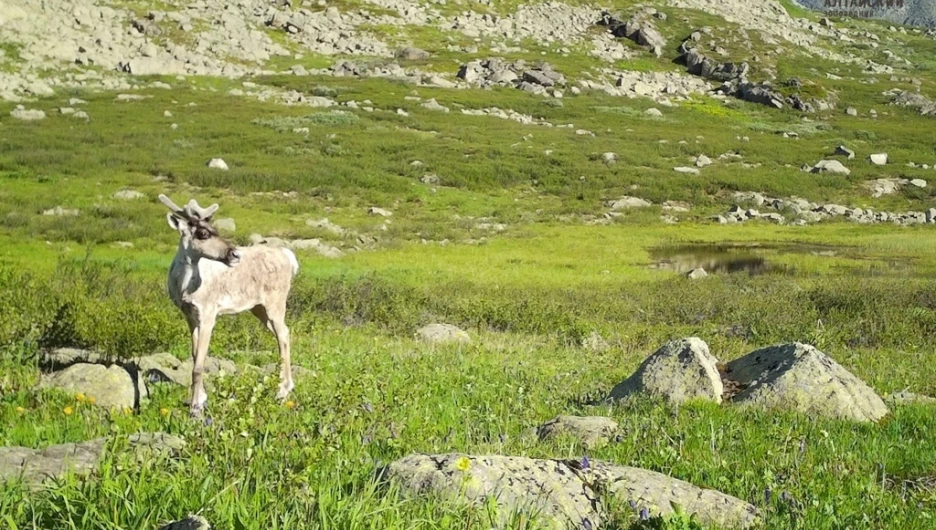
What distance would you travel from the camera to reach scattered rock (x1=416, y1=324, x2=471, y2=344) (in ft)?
50.3

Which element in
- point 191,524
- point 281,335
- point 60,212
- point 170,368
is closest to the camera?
point 191,524

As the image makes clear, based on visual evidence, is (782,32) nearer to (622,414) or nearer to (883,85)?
(883,85)

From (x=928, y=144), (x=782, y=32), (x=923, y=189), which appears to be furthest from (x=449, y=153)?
(x=782, y=32)

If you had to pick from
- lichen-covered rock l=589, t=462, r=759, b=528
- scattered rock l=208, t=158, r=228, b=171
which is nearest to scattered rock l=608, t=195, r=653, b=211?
scattered rock l=208, t=158, r=228, b=171

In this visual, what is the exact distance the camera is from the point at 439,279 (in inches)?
1018

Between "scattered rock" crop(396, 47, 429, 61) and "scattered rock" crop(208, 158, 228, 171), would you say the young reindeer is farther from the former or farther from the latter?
"scattered rock" crop(396, 47, 429, 61)

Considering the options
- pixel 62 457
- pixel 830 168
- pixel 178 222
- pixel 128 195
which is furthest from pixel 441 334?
pixel 830 168

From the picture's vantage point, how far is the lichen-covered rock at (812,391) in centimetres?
854

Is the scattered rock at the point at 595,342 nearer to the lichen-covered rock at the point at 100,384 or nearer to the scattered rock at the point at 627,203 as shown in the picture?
the lichen-covered rock at the point at 100,384

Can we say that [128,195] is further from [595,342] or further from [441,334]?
[595,342]

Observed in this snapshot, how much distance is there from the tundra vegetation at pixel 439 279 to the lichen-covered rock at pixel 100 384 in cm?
18

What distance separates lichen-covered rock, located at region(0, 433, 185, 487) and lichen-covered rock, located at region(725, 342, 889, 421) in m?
6.89

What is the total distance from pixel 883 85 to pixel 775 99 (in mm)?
31775

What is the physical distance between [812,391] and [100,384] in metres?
8.49
